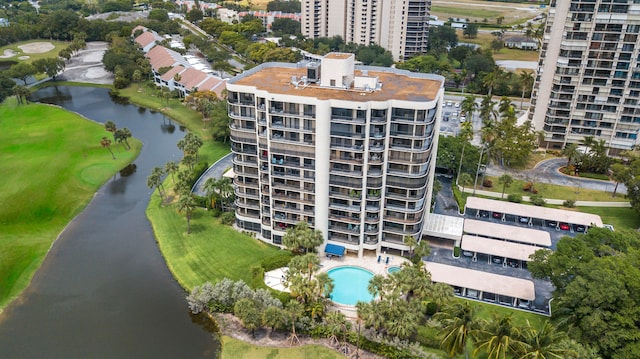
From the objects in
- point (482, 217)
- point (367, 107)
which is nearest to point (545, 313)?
point (482, 217)

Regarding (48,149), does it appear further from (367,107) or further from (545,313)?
(545,313)

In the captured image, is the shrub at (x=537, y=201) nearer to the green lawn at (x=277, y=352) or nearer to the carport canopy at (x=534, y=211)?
the carport canopy at (x=534, y=211)

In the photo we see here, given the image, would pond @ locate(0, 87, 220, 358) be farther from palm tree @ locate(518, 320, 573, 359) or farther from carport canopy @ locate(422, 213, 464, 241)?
carport canopy @ locate(422, 213, 464, 241)

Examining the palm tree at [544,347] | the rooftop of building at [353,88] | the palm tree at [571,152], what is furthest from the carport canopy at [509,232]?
the palm tree at [544,347]

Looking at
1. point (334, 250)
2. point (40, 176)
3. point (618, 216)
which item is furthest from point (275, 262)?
point (618, 216)

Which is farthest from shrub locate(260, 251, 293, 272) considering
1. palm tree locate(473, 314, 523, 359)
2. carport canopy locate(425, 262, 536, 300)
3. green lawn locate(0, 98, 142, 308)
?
green lawn locate(0, 98, 142, 308)

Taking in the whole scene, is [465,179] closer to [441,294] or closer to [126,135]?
[441,294]
